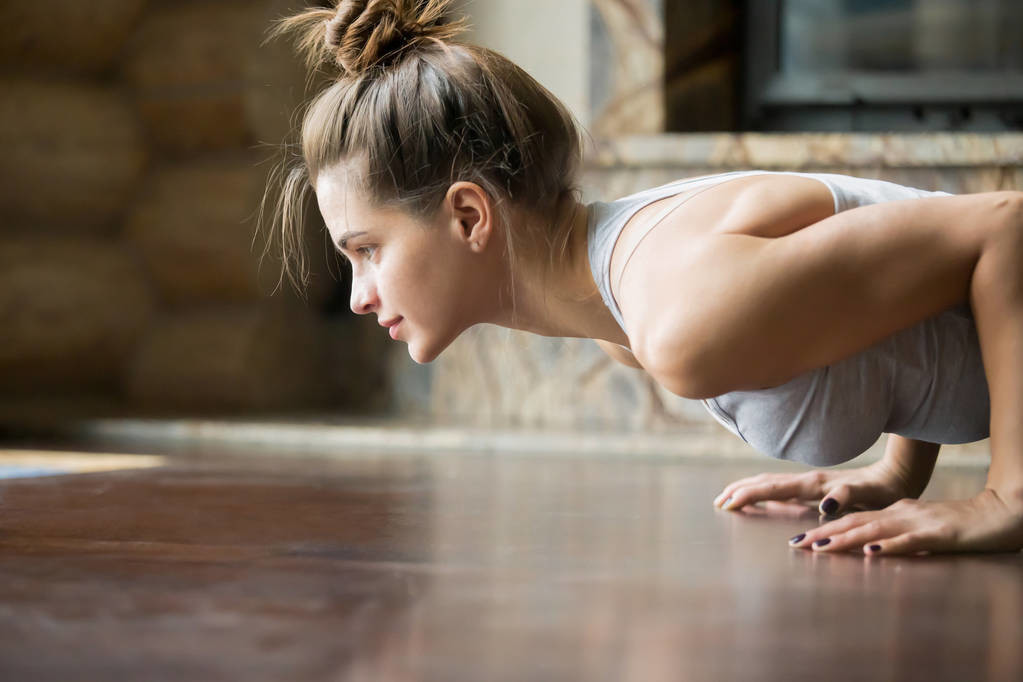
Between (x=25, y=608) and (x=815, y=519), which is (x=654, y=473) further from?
(x=25, y=608)

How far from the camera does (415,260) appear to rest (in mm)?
923

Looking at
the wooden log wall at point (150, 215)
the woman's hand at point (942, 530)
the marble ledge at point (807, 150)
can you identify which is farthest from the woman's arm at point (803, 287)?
the wooden log wall at point (150, 215)

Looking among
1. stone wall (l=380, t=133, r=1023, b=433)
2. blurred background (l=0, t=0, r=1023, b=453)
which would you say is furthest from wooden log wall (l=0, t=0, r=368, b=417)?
stone wall (l=380, t=133, r=1023, b=433)

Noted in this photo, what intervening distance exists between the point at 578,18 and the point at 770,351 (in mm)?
1218

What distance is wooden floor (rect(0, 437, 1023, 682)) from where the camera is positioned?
0.54 m

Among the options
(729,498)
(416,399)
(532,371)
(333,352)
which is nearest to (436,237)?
(729,498)

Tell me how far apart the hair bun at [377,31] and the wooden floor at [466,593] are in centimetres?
39

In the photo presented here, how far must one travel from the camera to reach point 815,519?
3.23 ft

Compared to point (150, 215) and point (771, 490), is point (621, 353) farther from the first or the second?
point (150, 215)

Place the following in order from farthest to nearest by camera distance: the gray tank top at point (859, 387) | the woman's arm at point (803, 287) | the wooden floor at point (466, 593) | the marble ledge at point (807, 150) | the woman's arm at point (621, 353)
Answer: the marble ledge at point (807, 150)
the woman's arm at point (621, 353)
the gray tank top at point (859, 387)
the woman's arm at point (803, 287)
the wooden floor at point (466, 593)

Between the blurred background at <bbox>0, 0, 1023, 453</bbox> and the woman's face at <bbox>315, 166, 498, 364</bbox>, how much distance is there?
0.92m

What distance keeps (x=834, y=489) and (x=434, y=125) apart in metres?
0.47

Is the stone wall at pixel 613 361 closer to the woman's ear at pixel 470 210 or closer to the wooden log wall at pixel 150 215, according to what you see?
the wooden log wall at pixel 150 215

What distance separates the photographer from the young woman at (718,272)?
78 cm
